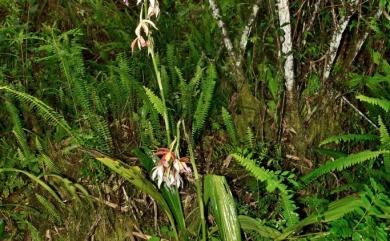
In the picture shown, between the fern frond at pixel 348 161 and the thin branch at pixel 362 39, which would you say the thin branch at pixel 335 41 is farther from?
the fern frond at pixel 348 161

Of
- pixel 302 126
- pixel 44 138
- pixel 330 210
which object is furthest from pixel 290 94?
pixel 44 138

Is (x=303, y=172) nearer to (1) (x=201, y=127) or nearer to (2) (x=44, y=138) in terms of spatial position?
(1) (x=201, y=127)

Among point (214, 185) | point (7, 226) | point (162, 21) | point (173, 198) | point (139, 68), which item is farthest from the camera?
point (162, 21)

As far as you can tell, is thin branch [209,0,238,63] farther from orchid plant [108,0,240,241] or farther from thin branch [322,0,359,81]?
orchid plant [108,0,240,241]

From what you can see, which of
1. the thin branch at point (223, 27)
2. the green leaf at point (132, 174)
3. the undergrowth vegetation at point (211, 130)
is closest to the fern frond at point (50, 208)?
the undergrowth vegetation at point (211, 130)

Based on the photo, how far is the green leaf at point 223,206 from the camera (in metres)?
1.92

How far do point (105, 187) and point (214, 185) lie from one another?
822mm

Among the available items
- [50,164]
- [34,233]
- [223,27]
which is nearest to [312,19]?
[223,27]

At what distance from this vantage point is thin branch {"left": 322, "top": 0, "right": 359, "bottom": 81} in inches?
105

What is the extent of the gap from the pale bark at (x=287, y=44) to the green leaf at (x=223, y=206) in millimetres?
1023

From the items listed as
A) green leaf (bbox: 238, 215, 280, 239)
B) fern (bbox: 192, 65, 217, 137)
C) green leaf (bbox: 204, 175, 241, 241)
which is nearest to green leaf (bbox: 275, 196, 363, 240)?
green leaf (bbox: 238, 215, 280, 239)

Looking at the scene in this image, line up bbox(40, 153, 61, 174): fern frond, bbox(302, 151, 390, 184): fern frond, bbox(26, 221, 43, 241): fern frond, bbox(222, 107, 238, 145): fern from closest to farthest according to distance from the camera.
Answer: bbox(302, 151, 390, 184): fern frond < bbox(26, 221, 43, 241): fern frond < bbox(40, 153, 61, 174): fern frond < bbox(222, 107, 238, 145): fern

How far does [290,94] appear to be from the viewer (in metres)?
2.79

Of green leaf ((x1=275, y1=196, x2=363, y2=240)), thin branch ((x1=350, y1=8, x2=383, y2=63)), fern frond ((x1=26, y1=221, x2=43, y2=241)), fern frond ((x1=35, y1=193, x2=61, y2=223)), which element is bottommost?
fern frond ((x1=26, y1=221, x2=43, y2=241))
